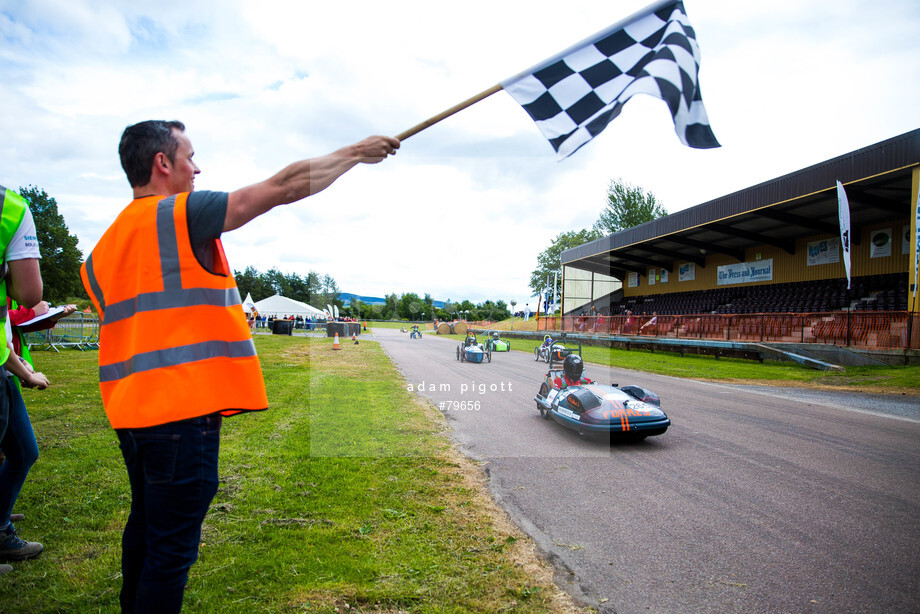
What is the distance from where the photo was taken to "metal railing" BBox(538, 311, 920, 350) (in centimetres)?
1291

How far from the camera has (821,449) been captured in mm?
5488

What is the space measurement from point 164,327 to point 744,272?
30.3 metres

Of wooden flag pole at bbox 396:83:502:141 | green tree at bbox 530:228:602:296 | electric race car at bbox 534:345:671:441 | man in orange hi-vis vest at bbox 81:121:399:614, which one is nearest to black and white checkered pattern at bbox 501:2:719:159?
wooden flag pole at bbox 396:83:502:141

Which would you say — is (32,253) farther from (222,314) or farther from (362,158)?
(362,158)

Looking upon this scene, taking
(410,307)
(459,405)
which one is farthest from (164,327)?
(410,307)

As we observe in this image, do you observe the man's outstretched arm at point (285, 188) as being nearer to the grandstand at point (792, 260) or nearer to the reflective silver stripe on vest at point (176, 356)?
the reflective silver stripe on vest at point (176, 356)

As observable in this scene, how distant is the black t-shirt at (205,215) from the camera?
154cm

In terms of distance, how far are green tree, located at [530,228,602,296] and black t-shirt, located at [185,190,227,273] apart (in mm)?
62456

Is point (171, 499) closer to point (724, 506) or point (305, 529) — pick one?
point (305, 529)

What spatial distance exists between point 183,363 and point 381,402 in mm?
6800

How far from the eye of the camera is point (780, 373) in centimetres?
1330

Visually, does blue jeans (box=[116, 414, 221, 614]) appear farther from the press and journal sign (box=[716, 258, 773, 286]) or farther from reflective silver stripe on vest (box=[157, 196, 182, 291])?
the press and journal sign (box=[716, 258, 773, 286])

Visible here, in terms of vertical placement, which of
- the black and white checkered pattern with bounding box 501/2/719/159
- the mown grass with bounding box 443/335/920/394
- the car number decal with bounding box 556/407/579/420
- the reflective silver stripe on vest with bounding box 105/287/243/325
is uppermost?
the black and white checkered pattern with bounding box 501/2/719/159

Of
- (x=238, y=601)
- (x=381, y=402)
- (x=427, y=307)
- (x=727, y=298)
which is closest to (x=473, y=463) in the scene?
(x=238, y=601)
